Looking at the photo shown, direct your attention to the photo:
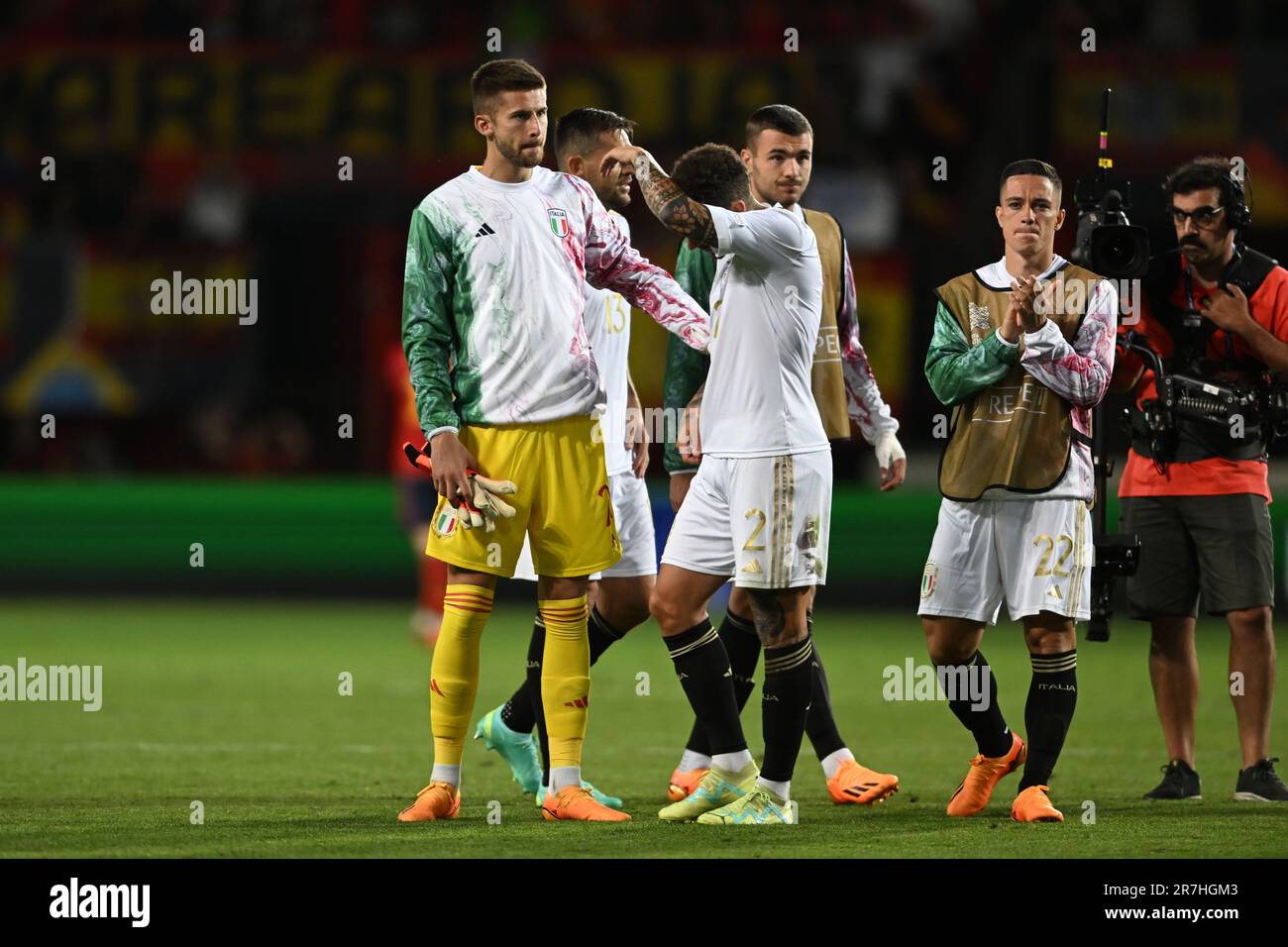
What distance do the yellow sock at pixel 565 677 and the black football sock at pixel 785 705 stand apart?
0.58 meters

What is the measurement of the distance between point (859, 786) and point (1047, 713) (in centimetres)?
73

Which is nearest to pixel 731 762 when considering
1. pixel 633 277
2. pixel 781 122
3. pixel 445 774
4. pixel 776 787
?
pixel 776 787

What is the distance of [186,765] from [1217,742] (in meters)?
4.44

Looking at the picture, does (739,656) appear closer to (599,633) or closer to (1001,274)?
(599,633)

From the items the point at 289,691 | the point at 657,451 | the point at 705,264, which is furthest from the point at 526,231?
the point at 657,451

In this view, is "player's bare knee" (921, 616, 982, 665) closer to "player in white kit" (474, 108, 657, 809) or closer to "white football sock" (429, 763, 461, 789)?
"player in white kit" (474, 108, 657, 809)

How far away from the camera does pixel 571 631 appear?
5.76m

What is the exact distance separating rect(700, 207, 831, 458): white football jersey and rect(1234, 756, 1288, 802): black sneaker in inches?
79.7

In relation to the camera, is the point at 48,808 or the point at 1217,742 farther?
the point at 1217,742

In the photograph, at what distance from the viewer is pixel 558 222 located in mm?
5754

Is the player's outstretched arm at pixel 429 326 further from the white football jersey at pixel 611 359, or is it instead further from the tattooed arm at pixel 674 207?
the white football jersey at pixel 611 359

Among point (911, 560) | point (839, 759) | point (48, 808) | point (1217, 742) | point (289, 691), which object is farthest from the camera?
point (911, 560)

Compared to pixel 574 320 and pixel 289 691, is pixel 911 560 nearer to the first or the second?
pixel 289 691

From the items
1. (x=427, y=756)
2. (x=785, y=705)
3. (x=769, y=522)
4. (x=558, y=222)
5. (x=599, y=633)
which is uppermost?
(x=558, y=222)
